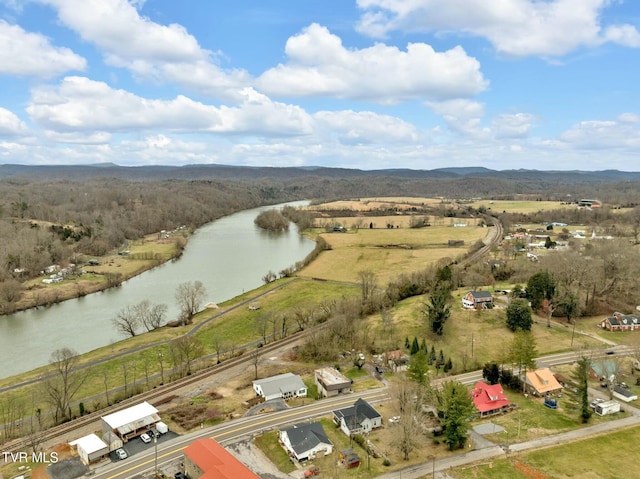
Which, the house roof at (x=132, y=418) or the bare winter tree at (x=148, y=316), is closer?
the house roof at (x=132, y=418)

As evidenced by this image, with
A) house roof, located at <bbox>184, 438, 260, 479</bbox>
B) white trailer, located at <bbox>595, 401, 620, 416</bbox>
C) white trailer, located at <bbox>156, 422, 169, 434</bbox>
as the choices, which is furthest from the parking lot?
white trailer, located at <bbox>595, 401, 620, 416</bbox>

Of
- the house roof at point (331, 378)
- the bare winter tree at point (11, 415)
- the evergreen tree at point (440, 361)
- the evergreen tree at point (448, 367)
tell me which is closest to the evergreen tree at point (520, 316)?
the evergreen tree at point (440, 361)

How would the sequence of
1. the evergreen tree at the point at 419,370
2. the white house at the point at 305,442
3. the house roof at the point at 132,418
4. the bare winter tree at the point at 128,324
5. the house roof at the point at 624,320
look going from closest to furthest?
the white house at the point at 305,442
the house roof at the point at 132,418
the evergreen tree at the point at 419,370
the house roof at the point at 624,320
the bare winter tree at the point at 128,324

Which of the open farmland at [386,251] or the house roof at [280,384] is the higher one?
the open farmland at [386,251]

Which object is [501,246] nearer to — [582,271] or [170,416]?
[582,271]

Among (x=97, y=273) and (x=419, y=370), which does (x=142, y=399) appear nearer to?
(x=419, y=370)

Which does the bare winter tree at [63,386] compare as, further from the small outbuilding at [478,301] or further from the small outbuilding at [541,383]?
the small outbuilding at [478,301]
